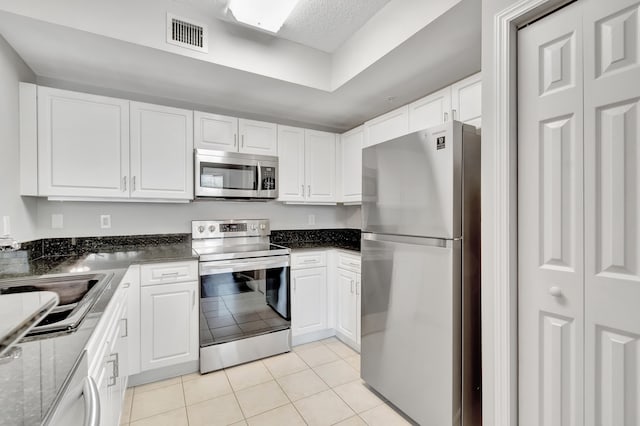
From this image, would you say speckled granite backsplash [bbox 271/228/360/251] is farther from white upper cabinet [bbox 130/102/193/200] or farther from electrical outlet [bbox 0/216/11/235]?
electrical outlet [bbox 0/216/11/235]

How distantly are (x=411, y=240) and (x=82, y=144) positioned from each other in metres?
2.38

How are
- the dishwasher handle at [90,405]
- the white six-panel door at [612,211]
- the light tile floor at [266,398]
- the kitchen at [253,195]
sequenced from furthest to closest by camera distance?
1. the light tile floor at [266,398]
2. the kitchen at [253,195]
3. the white six-panel door at [612,211]
4. the dishwasher handle at [90,405]

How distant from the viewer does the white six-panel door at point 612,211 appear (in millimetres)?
947

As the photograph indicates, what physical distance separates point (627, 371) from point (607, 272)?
1.06 ft

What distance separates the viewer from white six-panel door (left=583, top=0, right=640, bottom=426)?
3.11ft

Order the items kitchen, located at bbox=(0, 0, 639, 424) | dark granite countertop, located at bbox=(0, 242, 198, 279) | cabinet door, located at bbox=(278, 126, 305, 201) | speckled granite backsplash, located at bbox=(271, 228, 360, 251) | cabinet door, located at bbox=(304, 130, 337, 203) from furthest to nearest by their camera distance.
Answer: speckled granite backsplash, located at bbox=(271, 228, 360, 251)
cabinet door, located at bbox=(304, 130, 337, 203)
cabinet door, located at bbox=(278, 126, 305, 201)
dark granite countertop, located at bbox=(0, 242, 198, 279)
kitchen, located at bbox=(0, 0, 639, 424)

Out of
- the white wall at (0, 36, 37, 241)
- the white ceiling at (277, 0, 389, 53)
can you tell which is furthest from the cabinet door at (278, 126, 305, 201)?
the white wall at (0, 36, 37, 241)

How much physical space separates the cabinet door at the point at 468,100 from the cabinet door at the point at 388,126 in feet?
1.45

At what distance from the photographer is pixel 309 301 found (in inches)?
108

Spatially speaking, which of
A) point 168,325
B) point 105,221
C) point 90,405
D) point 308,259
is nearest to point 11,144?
point 105,221

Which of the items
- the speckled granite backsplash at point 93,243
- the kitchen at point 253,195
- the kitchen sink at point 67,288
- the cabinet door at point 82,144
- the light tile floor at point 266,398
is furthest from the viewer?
the speckled granite backsplash at point 93,243

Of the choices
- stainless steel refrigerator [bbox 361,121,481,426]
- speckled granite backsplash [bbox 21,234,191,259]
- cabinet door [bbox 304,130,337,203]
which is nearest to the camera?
stainless steel refrigerator [bbox 361,121,481,426]

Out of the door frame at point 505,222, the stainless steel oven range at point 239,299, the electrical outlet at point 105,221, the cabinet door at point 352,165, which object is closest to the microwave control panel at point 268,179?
the stainless steel oven range at point 239,299

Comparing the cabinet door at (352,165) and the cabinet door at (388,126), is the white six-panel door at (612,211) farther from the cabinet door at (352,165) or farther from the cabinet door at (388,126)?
the cabinet door at (352,165)
